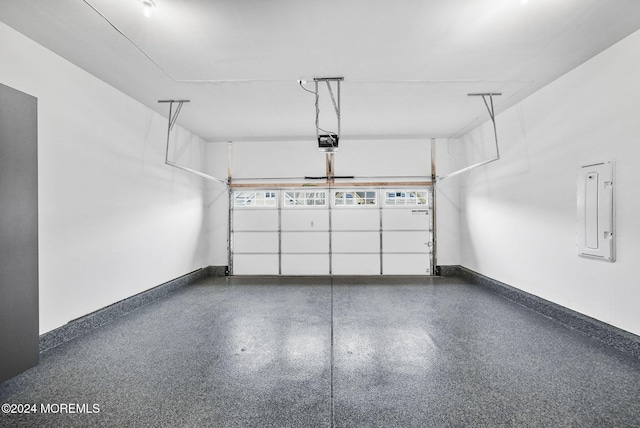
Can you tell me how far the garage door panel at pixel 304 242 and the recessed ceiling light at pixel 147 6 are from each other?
177 inches

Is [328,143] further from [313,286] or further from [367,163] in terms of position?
[313,286]

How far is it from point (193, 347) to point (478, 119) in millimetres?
5542

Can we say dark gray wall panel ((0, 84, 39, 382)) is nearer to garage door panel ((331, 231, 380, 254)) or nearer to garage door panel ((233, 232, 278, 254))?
garage door panel ((233, 232, 278, 254))

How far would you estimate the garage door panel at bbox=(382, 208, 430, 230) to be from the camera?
599 centimetres

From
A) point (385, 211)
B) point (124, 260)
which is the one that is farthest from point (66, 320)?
point (385, 211)

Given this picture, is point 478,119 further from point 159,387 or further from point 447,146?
point 159,387

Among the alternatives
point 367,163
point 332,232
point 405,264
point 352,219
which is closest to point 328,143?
point 367,163

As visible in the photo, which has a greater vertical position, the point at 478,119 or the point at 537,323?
the point at 478,119

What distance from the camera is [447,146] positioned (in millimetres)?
6012

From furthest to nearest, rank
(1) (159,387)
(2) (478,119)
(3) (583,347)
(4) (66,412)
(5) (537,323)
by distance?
(2) (478,119) < (5) (537,323) < (3) (583,347) < (1) (159,387) < (4) (66,412)

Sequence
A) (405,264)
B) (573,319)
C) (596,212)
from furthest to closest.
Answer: (405,264) → (573,319) → (596,212)

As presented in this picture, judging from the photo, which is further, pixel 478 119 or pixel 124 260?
pixel 478 119

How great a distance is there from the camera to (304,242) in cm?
608

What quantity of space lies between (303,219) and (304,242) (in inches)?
20.6
